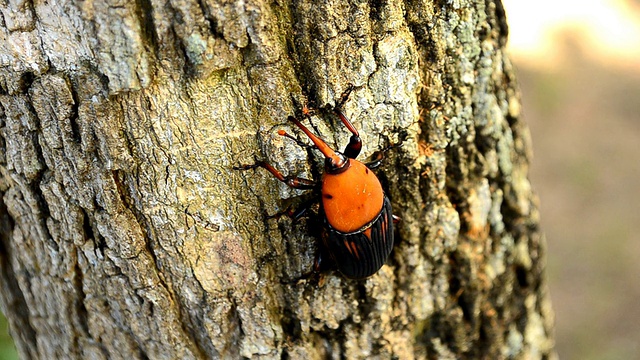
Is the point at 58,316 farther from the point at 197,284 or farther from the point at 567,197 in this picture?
the point at 567,197

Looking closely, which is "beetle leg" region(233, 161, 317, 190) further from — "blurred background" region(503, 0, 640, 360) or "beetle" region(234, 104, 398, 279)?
A: "blurred background" region(503, 0, 640, 360)

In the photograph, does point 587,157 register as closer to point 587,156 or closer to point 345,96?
point 587,156

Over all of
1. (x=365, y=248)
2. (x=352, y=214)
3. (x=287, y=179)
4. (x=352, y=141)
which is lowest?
(x=365, y=248)

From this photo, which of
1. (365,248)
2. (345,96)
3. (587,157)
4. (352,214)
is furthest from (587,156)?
(345,96)

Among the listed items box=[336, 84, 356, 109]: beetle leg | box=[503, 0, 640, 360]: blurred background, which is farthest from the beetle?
box=[503, 0, 640, 360]: blurred background

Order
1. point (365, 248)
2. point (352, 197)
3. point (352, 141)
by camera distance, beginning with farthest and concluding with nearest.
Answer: point (352, 197)
point (365, 248)
point (352, 141)

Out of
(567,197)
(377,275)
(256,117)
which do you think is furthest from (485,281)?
(567,197)

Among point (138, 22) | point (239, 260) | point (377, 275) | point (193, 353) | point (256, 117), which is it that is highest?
point (138, 22)
